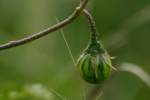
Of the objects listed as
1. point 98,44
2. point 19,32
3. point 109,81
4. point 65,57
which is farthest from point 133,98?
point 98,44

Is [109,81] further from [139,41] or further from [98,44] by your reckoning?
[98,44]

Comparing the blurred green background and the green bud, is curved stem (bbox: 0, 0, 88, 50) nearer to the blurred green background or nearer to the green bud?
the green bud

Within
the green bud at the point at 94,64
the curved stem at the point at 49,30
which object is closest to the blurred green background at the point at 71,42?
the green bud at the point at 94,64

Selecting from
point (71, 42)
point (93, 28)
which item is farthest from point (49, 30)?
point (71, 42)

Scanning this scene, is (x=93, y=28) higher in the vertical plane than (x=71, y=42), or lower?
higher

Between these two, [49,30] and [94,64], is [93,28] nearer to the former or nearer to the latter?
[94,64]

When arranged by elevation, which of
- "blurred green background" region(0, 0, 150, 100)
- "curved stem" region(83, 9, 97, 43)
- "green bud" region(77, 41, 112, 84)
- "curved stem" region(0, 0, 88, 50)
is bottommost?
"blurred green background" region(0, 0, 150, 100)

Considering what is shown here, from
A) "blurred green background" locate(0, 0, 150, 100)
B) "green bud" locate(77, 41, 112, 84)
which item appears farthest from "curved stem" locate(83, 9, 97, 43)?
"blurred green background" locate(0, 0, 150, 100)
